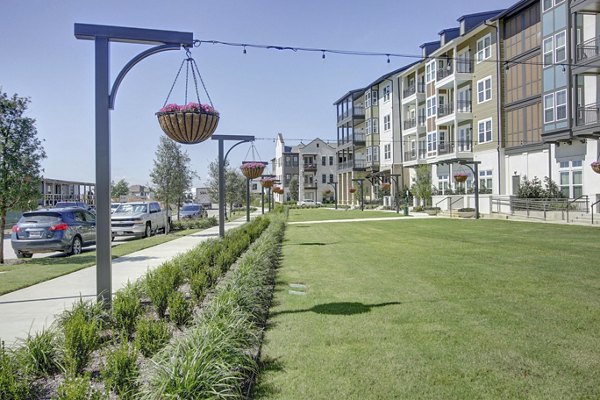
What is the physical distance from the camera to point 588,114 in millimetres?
25016

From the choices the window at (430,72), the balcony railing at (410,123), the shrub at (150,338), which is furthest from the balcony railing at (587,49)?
the shrub at (150,338)

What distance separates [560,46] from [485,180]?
11377mm

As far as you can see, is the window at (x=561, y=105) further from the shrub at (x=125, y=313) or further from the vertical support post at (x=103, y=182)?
the shrub at (x=125, y=313)

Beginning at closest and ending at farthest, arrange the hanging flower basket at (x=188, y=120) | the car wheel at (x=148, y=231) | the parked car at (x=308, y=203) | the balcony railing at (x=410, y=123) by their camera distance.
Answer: the hanging flower basket at (x=188, y=120)
the car wheel at (x=148, y=231)
the balcony railing at (x=410, y=123)
the parked car at (x=308, y=203)

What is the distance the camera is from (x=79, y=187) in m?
80.8

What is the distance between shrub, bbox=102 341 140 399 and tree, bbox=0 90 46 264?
38.9ft

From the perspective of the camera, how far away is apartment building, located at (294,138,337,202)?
95188mm

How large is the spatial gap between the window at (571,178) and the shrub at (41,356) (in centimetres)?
2845

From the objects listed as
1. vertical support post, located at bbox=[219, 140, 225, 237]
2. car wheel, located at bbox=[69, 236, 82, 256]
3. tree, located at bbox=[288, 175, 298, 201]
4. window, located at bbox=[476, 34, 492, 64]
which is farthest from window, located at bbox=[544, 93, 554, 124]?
tree, located at bbox=[288, 175, 298, 201]

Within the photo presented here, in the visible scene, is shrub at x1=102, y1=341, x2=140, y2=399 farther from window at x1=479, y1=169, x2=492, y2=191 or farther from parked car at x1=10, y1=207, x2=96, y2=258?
window at x1=479, y1=169, x2=492, y2=191

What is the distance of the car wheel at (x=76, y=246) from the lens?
617 inches

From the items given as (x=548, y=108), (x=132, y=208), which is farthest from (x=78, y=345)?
(x=548, y=108)

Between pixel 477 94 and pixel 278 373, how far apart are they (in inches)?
1481

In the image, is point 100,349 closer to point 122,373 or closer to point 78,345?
point 78,345
